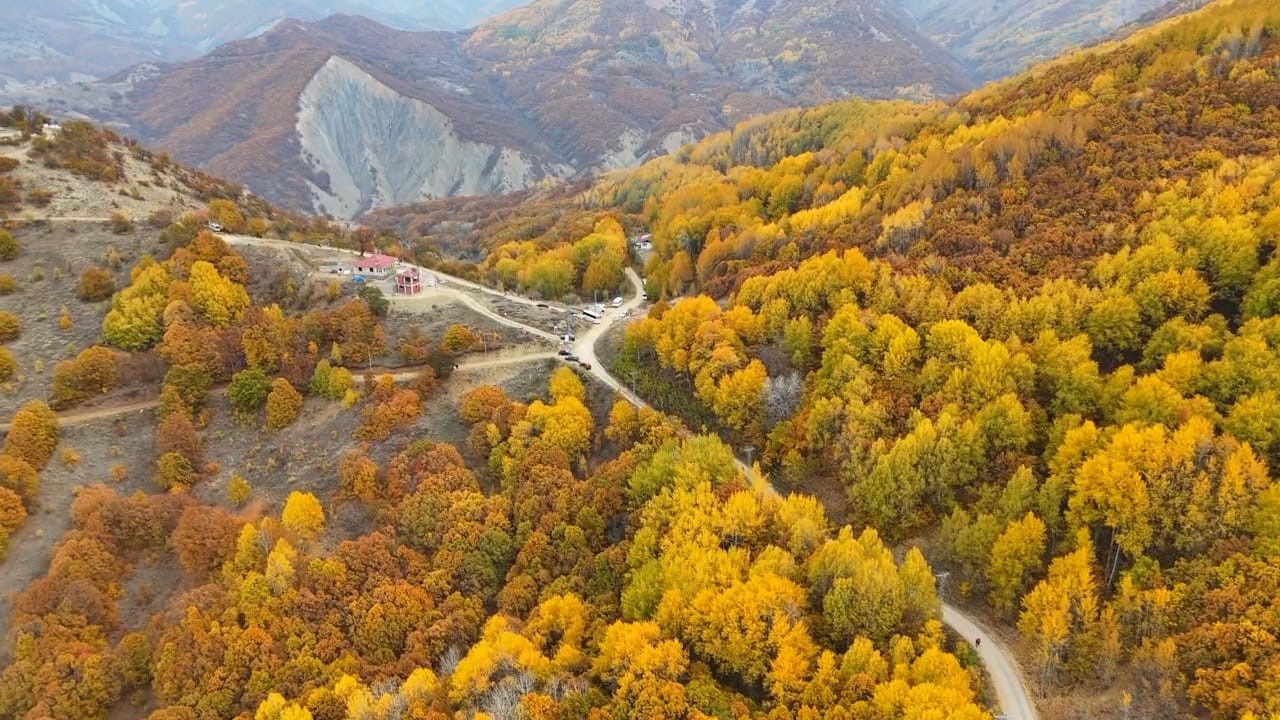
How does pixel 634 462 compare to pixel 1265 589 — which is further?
pixel 634 462

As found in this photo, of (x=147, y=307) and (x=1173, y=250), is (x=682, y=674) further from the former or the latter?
(x=147, y=307)

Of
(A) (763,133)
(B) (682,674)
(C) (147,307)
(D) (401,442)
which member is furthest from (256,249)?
(A) (763,133)

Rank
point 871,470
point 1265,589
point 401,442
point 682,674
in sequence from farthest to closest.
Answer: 1. point 401,442
2. point 871,470
3. point 682,674
4. point 1265,589

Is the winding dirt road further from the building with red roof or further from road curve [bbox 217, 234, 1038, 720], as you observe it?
the building with red roof

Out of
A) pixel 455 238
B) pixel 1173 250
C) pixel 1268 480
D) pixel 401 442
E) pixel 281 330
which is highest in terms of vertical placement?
pixel 1173 250

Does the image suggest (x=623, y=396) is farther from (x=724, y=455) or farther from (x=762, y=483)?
(x=762, y=483)

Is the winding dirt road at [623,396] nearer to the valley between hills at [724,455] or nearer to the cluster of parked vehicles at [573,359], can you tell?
the valley between hills at [724,455]

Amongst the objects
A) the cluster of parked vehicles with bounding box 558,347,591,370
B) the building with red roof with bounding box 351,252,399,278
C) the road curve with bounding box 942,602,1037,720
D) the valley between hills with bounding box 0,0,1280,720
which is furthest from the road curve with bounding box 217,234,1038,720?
the building with red roof with bounding box 351,252,399,278

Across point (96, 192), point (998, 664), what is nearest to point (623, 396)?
point (998, 664)
